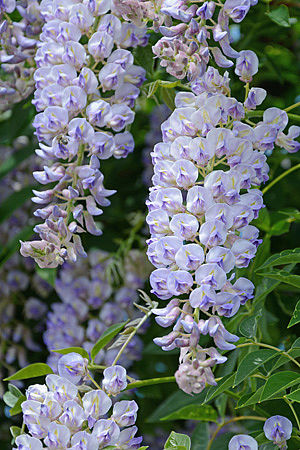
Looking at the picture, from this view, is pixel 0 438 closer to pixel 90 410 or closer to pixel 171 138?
pixel 90 410

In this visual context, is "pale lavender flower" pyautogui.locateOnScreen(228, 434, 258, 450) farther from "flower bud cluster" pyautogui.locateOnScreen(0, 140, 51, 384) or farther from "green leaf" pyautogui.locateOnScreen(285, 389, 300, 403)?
"flower bud cluster" pyautogui.locateOnScreen(0, 140, 51, 384)

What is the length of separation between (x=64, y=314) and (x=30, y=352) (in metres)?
0.22

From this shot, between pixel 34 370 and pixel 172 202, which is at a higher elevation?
pixel 172 202

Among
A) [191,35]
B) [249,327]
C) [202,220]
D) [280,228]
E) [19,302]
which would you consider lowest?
[19,302]

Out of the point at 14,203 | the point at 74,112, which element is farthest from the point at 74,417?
the point at 14,203

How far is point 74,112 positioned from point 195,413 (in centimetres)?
40

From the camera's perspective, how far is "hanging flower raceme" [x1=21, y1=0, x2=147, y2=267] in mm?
714

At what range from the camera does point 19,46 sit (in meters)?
0.91

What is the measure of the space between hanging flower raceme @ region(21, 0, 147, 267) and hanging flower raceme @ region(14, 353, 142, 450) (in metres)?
0.12

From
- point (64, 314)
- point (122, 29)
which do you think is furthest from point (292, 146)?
point (64, 314)

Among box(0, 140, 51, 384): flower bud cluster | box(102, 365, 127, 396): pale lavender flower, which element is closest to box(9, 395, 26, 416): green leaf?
box(102, 365, 127, 396): pale lavender flower

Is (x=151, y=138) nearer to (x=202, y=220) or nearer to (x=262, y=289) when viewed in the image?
(x=262, y=289)

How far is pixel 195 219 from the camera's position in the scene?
62cm

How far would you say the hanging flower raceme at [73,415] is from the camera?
24.6 inches
